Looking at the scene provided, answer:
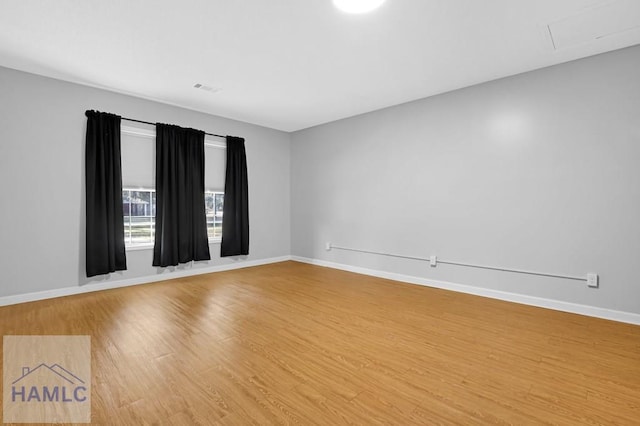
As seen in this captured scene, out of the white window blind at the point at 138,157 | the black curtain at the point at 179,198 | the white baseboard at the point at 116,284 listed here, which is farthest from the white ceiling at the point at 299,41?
the white baseboard at the point at 116,284

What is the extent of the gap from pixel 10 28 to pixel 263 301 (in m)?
3.63

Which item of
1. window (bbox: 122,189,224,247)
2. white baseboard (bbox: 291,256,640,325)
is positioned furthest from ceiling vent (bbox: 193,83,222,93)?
white baseboard (bbox: 291,256,640,325)

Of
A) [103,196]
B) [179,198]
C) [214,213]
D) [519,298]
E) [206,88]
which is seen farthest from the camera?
[214,213]

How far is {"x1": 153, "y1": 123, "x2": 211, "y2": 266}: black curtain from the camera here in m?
4.60

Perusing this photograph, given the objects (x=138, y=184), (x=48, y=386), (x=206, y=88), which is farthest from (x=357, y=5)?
(x=138, y=184)

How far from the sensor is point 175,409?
1.69m

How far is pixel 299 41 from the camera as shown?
2939 millimetres

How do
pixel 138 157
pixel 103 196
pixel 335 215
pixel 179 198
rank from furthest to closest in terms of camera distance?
pixel 335 215, pixel 179 198, pixel 138 157, pixel 103 196

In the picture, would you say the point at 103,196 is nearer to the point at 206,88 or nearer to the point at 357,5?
the point at 206,88

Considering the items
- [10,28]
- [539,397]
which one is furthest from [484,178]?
[10,28]

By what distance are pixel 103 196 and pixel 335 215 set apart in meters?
3.65

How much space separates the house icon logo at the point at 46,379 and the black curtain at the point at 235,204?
9.75 feet

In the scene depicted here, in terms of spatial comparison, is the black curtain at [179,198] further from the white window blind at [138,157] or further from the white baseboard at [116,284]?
the white baseboard at [116,284]

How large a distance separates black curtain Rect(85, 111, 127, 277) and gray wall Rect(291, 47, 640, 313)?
3.58m
